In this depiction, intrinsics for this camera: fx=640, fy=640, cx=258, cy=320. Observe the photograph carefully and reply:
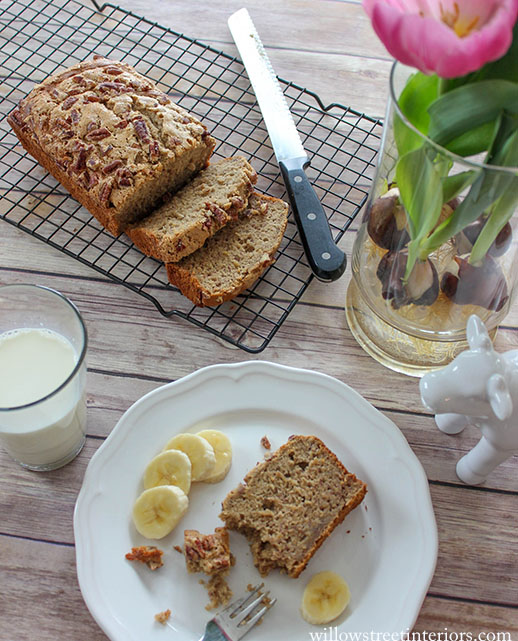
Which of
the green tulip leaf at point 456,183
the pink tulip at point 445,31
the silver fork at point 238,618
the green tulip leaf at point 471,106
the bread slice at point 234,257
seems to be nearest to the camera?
the pink tulip at point 445,31

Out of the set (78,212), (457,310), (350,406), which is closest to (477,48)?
(457,310)

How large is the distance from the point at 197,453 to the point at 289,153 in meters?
0.86

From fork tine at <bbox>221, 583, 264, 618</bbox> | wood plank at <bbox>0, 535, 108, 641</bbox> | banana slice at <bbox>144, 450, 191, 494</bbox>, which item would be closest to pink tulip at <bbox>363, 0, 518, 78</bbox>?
banana slice at <bbox>144, 450, 191, 494</bbox>

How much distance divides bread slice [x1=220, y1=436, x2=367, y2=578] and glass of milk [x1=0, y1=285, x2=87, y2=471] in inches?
14.2

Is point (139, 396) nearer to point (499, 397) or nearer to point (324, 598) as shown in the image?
point (324, 598)

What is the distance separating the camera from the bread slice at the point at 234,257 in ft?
4.97

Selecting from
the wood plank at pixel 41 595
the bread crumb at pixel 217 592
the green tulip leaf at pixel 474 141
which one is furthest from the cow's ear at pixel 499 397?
the wood plank at pixel 41 595

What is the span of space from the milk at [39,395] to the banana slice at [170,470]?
188 millimetres

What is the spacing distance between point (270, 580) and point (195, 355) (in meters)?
0.53

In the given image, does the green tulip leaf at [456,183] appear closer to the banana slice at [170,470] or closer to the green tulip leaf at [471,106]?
the green tulip leaf at [471,106]

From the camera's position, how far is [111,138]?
1562mm

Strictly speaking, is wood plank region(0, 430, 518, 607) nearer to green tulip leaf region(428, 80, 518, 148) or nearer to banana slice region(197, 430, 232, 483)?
banana slice region(197, 430, 232, 483)

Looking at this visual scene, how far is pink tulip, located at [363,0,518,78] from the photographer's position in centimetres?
76

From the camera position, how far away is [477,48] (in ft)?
2.48
